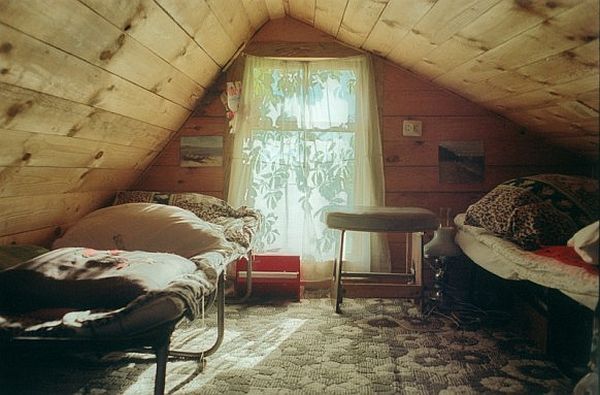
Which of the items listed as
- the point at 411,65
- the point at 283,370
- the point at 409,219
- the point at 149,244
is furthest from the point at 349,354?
the point at 411,65

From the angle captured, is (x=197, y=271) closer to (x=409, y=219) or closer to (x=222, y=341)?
(x=222, y=341)

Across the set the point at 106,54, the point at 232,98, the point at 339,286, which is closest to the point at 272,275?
the point at 339,286

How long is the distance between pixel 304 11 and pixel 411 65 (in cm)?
71

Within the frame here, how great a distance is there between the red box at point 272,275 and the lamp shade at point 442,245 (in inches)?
30.0

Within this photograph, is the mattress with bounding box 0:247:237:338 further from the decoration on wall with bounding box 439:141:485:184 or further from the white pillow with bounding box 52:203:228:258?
the decoration on wall with bounding box 439:141:485:184

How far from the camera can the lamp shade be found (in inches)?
97.3

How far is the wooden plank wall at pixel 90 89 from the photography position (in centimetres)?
145

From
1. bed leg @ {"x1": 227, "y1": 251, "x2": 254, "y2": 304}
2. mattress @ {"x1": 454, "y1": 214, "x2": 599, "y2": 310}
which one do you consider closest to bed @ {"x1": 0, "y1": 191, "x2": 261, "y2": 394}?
bed leg @ {"x1": 227, "y1": 251, "x2": 254, "y2": 304}

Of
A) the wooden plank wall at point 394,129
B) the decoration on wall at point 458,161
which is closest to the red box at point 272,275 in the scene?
the wooden plank wall at point 394,129

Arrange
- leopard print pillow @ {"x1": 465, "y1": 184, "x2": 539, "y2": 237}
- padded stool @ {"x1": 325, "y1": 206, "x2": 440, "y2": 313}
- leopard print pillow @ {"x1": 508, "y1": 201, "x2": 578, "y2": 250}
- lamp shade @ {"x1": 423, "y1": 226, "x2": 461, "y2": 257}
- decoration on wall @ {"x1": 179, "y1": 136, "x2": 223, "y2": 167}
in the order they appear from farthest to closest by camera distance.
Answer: decoration on wall @ {"x1": 179, "y1": 136, "x2": 223, "y2": 167} → lamp shade @ {"x1": 423, "y1": 226, "x2": 461, "y2": 257} → padded stool @ {"x1": 325, "y1": 206, "x2": 440, "y2": 313} → leopard print pillow @ {"x1": 465, "y1": 184, "x2": 539, "y2": 237} → leopard print pillow @ {"x1": 508, "y1": 201, "x2": 578, "y2": 250}

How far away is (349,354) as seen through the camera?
197cm

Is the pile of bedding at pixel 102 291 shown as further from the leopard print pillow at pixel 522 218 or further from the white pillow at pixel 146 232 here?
the leopard print pillow at pixel 522 218

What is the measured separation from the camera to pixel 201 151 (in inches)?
122

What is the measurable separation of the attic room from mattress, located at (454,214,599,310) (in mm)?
14
